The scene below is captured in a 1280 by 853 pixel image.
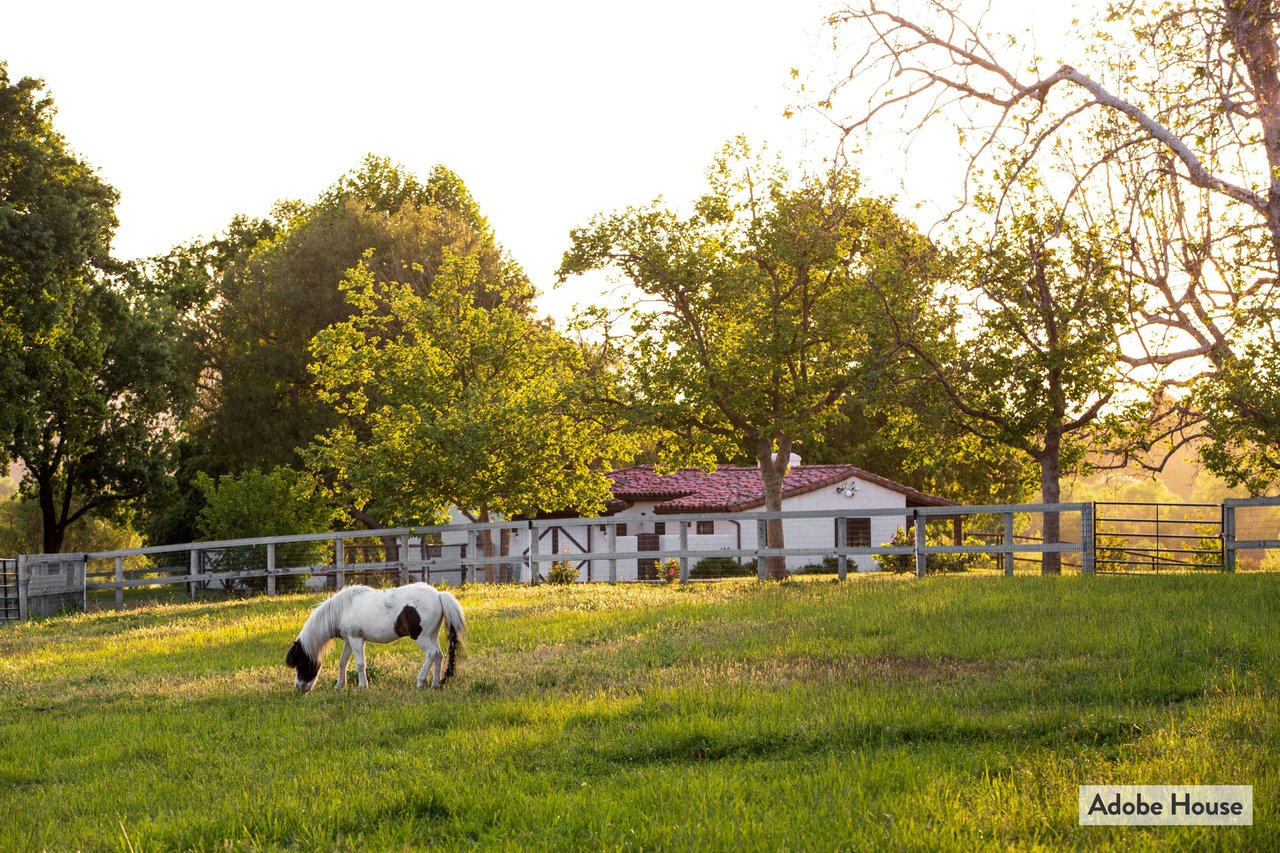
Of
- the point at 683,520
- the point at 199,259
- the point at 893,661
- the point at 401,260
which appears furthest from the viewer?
the point at 199,259

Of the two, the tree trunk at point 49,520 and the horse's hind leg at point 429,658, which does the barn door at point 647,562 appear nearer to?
the tree trunk at point 49,520

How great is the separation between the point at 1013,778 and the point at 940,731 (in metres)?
1.59

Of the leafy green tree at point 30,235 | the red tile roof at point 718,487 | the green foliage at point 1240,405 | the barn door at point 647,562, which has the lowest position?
the barn door at point 647,562

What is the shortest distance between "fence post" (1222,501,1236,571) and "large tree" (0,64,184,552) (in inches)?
1103

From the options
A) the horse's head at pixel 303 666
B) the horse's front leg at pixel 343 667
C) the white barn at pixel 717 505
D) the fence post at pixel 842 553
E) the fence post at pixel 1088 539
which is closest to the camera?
the horse's head at pixel 303 666

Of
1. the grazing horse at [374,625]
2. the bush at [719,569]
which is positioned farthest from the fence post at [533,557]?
the bush at [719,569]

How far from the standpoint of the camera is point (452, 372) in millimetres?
35125

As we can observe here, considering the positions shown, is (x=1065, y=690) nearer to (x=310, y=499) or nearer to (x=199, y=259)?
(x=310, y=499)

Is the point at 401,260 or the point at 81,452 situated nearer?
the point at 81,452

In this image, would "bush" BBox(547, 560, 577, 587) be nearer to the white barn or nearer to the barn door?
the barn door

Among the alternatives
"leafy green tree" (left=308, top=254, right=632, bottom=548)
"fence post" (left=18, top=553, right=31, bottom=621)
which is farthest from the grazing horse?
"leafy green tree" (left=308, top=254, right=632, bottom=548)

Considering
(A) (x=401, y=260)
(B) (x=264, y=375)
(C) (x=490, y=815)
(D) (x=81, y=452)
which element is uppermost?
(A) (x=401, y=260)

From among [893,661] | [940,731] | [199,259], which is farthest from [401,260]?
[940,731]

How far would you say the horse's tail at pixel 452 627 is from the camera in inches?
462
